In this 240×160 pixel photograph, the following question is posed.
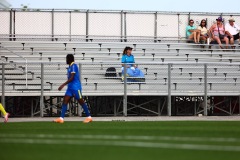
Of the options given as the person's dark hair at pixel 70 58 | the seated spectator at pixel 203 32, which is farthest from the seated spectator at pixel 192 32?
the person's dark hair at pixel 70 58

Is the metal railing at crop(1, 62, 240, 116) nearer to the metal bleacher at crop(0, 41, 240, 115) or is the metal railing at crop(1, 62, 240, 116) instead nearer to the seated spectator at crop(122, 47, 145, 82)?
the metal bleacher at crop(0, 41, 240, 115)

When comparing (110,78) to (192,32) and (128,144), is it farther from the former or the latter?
(128,144)

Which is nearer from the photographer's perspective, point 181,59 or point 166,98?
point 166,98

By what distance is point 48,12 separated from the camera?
109 ft

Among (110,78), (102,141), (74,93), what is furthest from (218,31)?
(102,141)

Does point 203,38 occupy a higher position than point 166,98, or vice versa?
point 203,38

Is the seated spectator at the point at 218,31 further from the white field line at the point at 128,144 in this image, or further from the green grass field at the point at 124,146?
the white field line at the point at 128,144

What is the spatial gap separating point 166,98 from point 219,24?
7.49m

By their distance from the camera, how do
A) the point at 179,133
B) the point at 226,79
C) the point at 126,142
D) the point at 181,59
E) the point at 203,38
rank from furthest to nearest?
the point at 203,38 < the point at 181,59 < the point at 226,79 < the point at 179,133 < the point at 126,142

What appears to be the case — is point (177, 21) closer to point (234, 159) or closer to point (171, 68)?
point (171, 68)

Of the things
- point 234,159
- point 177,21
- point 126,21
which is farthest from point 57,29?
point 234,159

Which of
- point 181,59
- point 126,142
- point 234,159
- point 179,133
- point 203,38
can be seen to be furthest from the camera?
point 203,38

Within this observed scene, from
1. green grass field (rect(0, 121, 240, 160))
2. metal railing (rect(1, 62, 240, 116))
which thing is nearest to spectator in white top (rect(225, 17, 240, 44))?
metal railing (rect(1, 62, 240, 116))

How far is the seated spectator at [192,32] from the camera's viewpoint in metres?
32.5
